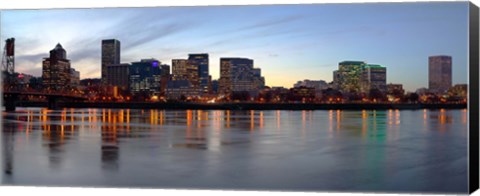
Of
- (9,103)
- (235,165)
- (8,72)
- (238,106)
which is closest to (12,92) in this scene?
(9,103)

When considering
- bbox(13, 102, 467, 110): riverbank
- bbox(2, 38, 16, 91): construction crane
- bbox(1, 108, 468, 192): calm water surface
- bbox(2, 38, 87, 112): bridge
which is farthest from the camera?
bbox(13, 102, 467, 110): riverbank

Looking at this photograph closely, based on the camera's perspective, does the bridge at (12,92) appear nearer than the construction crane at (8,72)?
No

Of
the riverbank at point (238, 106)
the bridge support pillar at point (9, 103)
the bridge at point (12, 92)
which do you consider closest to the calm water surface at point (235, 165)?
the bridge at point (12, 92)

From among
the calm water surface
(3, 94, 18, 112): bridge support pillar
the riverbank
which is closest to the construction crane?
(3, 94, 18, 112): bridge support pillar

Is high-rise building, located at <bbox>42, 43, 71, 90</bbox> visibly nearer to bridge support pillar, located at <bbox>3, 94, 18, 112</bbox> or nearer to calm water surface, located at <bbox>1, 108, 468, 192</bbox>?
bridge support pillar, located at <bbox>3, 94, 18, 112</bbox>

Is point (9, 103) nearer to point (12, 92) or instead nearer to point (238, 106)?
point (12, 92)

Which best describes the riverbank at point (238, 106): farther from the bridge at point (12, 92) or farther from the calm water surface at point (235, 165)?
the calm water surface at point (235, 165)

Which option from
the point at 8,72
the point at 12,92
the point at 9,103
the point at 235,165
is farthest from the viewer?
the point at 9,103

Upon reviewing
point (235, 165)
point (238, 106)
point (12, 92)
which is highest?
point (12, 92)

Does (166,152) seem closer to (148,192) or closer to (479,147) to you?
(148,192)

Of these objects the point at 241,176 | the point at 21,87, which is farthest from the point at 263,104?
the point at 241,176

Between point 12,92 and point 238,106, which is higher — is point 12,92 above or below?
above

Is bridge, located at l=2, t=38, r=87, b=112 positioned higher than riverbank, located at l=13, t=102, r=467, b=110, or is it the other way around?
bridge, located at l=2, t=38, r=87, b=112
